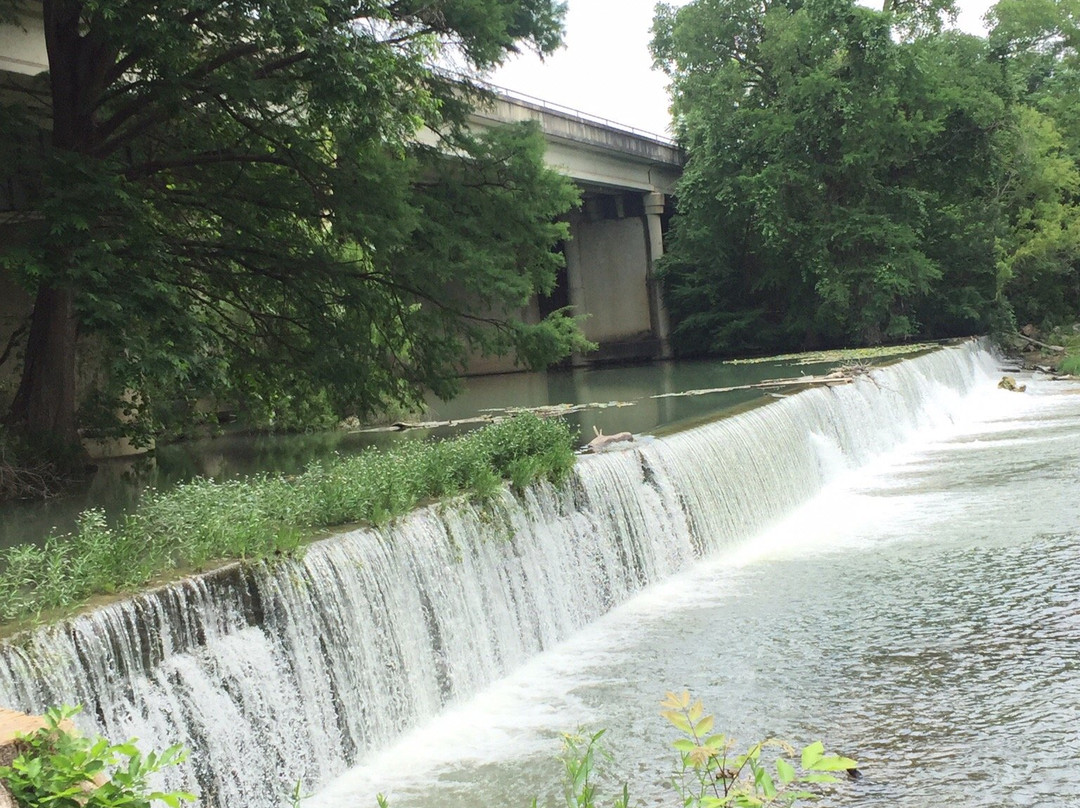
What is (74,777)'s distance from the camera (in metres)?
3.62

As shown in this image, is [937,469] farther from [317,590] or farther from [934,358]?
[317,590]

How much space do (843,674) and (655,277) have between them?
1299 inches

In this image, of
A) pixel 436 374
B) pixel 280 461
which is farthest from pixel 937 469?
pixel 280 461

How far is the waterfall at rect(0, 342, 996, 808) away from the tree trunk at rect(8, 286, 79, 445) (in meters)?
6.54

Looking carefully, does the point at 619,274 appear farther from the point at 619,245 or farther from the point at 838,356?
the point at 838,356

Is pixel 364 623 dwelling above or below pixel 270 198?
below

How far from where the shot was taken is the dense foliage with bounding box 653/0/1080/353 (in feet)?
106

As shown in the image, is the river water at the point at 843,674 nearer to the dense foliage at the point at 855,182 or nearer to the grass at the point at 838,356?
the grass at the point at 838,356

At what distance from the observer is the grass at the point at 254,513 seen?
257 inches

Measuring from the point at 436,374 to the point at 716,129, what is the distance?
22072 mm

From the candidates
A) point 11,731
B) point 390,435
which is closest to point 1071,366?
point 390,435

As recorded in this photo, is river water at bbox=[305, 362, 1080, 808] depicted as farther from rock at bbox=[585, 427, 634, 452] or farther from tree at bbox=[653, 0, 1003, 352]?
tree at bbox=[653, 0, 1003, 352]

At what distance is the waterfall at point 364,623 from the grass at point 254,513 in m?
0.22

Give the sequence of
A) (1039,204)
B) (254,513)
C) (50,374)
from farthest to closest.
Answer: (1039,204) < (50,374) < (254,513)
